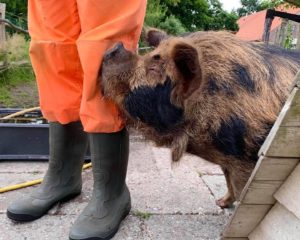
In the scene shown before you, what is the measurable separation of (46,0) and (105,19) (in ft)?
1.27

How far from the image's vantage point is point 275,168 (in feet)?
4.93

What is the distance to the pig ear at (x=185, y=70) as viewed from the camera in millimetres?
1842

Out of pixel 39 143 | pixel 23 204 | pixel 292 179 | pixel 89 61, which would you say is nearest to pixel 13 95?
pixel 39 143

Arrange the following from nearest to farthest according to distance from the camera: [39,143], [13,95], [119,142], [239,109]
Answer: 1. [239,109]
2. [119,142]
3. [39,143]
4. [13,95]

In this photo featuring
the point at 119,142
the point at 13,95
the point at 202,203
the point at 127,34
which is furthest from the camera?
the point at 13,95

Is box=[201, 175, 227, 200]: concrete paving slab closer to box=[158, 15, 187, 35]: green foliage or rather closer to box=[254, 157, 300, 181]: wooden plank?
box=[254, 157, 300, 181]: wooden plank

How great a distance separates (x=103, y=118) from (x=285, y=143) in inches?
36.5

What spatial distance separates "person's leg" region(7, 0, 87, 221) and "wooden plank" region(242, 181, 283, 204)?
108 cm

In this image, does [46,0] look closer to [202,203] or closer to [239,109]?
[239,109]

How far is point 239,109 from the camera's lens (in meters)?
1.94

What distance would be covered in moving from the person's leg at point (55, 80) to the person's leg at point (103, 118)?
0.18 meters

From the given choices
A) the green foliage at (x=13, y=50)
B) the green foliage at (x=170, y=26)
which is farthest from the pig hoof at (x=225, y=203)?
the green foliage at (x=170, y=26)

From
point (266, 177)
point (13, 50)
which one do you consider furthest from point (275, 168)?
point (13, 50)

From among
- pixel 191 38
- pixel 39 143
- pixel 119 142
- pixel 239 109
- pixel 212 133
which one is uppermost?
pixel 191 38
